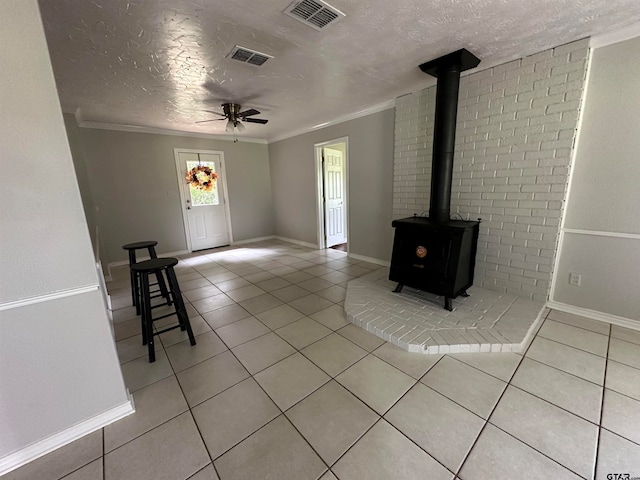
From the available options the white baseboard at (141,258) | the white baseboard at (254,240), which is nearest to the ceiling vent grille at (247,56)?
the white baseboard at (141,258)

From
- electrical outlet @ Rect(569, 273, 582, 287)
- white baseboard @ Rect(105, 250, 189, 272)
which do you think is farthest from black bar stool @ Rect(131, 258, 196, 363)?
electrical outlet @ Rect(569, 273, 582, 287)

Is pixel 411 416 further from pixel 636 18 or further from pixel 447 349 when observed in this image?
pixel 636 18

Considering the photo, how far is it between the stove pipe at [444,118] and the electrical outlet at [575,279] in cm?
125

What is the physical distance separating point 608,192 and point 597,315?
1.13 m

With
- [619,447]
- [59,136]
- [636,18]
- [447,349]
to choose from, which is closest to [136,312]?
[59,136]

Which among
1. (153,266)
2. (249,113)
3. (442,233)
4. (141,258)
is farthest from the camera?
(141,258)

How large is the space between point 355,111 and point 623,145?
2961mm

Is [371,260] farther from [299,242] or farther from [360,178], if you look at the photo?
[299,242]

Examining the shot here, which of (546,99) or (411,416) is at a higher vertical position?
(546,99)

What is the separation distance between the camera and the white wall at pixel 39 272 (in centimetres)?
109

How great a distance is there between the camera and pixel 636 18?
189 cm

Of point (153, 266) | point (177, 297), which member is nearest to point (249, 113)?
point (153, 266)

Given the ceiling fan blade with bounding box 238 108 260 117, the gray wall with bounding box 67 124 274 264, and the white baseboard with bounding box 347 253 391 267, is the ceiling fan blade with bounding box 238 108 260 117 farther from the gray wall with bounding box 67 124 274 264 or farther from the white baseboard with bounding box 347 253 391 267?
the white baseboard with bounding box 347 253 391 267

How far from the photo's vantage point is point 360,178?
4.18 meters
